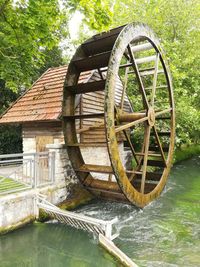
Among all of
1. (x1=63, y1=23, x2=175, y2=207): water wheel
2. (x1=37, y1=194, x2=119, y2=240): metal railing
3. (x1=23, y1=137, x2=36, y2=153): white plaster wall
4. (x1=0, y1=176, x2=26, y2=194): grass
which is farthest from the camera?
Result: (x1=23, y1=137, x2=36, y2=153): white plaster wall

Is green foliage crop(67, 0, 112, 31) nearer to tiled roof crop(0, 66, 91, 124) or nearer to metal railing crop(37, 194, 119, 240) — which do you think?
tiled roof crop(0, 66, 91, 124)

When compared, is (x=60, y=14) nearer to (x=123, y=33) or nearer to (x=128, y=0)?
(x=123, y=33)

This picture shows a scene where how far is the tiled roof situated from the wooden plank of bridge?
11.2 ft

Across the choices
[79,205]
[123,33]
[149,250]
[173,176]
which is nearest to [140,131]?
[173,176]

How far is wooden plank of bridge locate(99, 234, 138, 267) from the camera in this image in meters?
3.87

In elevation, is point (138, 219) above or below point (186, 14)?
below

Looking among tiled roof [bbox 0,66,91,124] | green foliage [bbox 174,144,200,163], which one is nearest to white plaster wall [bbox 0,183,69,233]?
tiled roof [bbox 0,66,91,124]

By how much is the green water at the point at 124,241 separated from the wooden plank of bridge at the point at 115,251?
108 mm

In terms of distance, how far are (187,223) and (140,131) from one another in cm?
490

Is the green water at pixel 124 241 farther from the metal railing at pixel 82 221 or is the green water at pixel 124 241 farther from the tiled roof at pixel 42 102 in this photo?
the tiled roof at pixel 42 102

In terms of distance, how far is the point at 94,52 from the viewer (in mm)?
6445

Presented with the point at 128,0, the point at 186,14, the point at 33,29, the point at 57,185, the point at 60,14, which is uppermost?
the point at 128,0

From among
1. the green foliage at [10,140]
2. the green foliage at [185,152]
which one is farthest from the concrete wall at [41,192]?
the green foliage at [185,152]

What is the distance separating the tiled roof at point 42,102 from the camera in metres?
7.39
